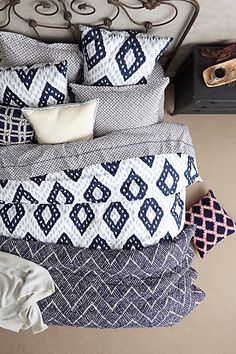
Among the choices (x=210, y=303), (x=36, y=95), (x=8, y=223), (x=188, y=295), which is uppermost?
(x=36, y=95)

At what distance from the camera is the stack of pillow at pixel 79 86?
1896 millimetres

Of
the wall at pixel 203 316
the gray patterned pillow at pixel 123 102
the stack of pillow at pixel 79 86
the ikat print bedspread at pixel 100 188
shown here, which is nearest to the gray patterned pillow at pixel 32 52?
the stack of pillow at pixel 79 86

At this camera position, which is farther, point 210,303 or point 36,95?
point 210,303

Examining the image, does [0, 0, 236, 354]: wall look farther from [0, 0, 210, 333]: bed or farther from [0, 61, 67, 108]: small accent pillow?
[0, 61, 67, 108]: small accent pillow

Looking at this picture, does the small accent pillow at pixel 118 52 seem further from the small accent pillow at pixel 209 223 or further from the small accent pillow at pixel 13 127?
the small accent pillow at pixel 209 223

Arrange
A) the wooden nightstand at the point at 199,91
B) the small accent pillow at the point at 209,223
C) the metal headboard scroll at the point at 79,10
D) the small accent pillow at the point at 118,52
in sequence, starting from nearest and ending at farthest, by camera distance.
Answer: the metal headboard scroll at the point at 79,10 < the small accent pillow at the point at 118,52 < the wooden nightstand at the point at 199,91 < the small accent pillow at the point at 209,223

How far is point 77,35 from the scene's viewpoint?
2.04 metres

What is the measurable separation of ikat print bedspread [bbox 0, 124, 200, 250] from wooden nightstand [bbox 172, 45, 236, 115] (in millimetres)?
201

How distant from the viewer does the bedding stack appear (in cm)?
189

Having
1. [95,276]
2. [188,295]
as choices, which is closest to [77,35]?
[95,276]

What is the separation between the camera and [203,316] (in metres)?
2.48

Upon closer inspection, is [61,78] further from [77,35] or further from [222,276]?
[222,276]

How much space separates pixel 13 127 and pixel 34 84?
228 mm

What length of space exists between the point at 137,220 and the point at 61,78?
733 millimetres
